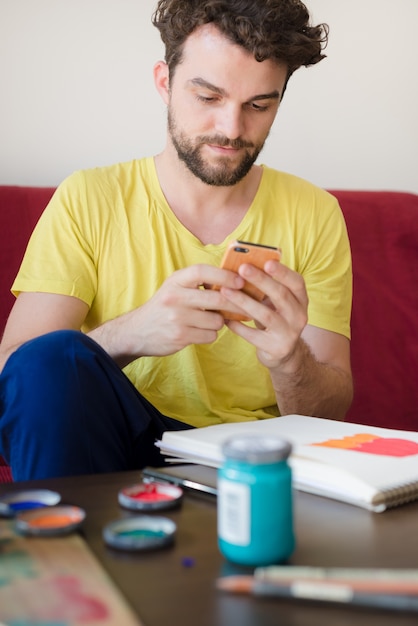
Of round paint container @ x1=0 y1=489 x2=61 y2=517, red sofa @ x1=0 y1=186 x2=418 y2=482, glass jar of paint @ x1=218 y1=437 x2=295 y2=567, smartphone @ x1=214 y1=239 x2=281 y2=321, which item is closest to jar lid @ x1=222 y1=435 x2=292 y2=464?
glass jar of paint @ x1=218 y1=437 x2=295 y2=567

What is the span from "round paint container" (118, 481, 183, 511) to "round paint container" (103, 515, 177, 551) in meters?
0.04

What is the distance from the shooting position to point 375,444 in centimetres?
108

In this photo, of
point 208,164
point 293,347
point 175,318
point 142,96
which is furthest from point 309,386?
point 142,96

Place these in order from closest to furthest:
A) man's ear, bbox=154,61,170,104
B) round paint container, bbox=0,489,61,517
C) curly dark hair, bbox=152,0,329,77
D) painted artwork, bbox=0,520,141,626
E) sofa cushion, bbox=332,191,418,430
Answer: painted artwork, bbox=0,520,141,626, round paint container, bbox=0,489,61,517, curly dark hair, bbox=152,0,329,77, man's ear, bbox=154,61,170,104, sofa cushion, bbox=332,191,418,430

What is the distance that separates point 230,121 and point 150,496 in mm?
815

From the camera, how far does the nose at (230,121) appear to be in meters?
1.52

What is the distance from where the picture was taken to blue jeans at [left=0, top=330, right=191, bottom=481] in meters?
1.10

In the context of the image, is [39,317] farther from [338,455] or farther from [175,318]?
[338,455]

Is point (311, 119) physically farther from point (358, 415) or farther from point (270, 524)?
point (270, 524)

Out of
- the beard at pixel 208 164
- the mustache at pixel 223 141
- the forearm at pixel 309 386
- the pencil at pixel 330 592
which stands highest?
the mustache at pixel 223 141

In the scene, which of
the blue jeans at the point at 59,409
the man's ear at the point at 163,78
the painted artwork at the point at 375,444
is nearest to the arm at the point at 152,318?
the blue jeans at the point at 59,409

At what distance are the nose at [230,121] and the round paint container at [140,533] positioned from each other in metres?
0.87

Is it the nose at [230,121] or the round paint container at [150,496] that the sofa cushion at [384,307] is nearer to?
the nose at [230,121]

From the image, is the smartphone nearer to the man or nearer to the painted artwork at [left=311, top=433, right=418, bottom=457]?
the man
